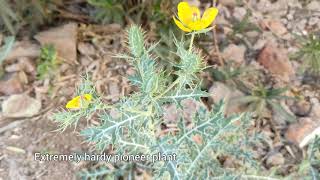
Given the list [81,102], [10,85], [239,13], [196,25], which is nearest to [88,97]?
[81,102]

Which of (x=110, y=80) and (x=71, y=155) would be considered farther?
(x=110, y=80)

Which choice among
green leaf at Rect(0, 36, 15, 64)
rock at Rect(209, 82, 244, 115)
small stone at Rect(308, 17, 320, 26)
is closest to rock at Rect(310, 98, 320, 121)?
rock at Rect(209, 82, 244, 115)

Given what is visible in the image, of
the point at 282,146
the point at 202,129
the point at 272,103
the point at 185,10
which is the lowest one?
the point at 282,146

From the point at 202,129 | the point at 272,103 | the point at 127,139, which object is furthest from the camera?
the point at 272,103

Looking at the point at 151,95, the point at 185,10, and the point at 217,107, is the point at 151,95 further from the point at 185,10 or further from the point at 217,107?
the point at 217,107

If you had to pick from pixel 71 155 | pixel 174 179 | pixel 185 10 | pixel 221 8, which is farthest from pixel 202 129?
pixel 221 8

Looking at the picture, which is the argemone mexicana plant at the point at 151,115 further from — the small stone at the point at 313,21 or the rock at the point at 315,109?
the small stone at the point at 313,21
